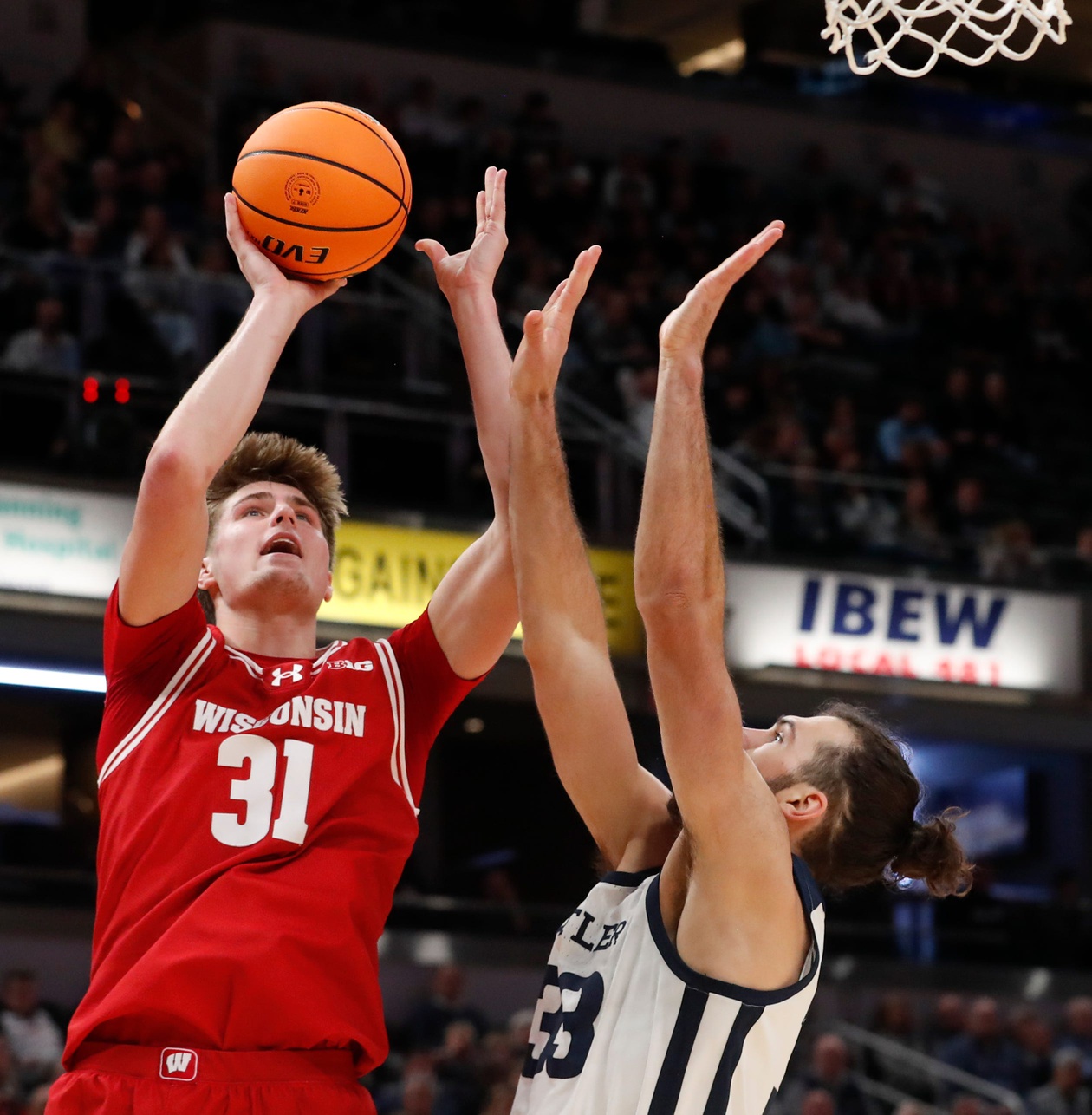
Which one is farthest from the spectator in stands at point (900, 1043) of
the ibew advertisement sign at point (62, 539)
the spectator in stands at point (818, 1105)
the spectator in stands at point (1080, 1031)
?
the ibew advertisement sign at point (62, 539)

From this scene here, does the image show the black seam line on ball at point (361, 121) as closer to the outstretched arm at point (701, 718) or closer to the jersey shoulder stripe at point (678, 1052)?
the outstretched arm at point (701, 718)

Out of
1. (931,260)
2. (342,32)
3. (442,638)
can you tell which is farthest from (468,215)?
(442,638)

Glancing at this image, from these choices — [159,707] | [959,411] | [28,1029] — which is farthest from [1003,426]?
[159,707]

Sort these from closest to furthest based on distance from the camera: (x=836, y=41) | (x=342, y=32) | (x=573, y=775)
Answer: (x=573, y=775) < (x=836, y=41) < (x=342, y=32)

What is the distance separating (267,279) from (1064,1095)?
9.77 meters

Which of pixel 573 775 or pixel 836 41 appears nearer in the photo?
pixel 573 775

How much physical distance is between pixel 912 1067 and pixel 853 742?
9202 millimetres

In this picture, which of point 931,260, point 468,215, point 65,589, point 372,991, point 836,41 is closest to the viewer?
point 372,991

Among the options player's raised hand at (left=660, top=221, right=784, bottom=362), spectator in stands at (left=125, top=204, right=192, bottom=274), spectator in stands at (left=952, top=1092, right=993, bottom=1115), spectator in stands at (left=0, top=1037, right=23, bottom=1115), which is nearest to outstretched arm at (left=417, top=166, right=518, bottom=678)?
player's raised hand at (left=660, top=221, right=784, bottom=362)

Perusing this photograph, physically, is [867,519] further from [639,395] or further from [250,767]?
[250,767]

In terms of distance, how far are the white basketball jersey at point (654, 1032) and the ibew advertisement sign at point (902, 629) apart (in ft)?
32.2

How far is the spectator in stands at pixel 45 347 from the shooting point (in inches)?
452

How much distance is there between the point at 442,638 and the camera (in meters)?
3.59

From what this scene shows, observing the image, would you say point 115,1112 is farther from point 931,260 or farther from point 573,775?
point 931,260
